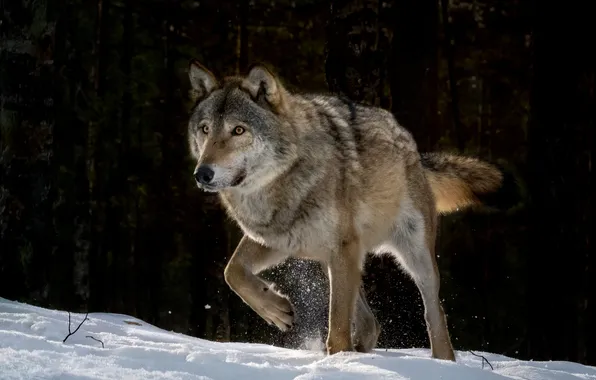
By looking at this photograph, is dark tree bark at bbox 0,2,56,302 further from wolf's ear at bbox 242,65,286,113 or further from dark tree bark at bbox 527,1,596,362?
dark tree bark at bbox 527,1,596,362

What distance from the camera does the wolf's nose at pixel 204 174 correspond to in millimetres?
4410

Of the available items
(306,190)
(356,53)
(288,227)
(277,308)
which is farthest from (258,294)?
(356,53)

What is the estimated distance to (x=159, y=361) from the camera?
360 cm

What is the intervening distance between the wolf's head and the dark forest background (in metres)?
2.20

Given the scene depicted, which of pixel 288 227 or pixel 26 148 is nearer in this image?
pixel 288 227

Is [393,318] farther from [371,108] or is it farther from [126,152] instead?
[126,152]

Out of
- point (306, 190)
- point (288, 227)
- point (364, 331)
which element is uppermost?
point (306, 190)

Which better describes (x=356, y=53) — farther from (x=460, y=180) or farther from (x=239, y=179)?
(x=239, y=179)

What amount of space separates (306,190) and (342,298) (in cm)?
69

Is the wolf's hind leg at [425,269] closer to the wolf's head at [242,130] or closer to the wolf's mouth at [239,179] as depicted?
the wolf's head at [242,130]

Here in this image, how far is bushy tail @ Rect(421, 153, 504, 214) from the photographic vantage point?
6008 mm

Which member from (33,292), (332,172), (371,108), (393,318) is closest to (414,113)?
(371,108)

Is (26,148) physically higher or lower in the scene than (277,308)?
higher

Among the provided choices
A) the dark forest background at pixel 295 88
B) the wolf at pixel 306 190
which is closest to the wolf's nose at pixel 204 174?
the wolf at pixel 306 190
